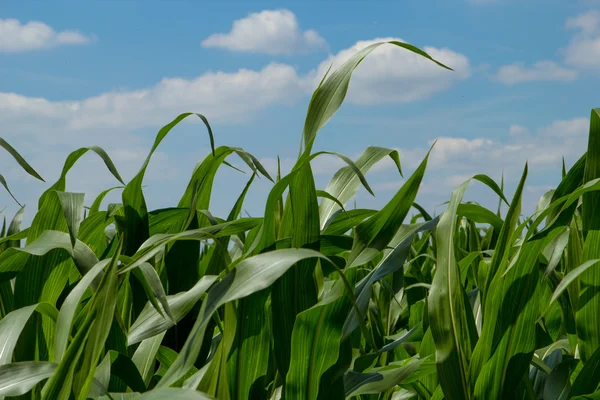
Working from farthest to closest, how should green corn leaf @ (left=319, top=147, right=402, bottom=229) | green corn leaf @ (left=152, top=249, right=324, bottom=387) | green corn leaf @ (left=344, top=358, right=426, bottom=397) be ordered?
green corn leaf @ (left=319, top=147, right=402, bottom=229) < green corn leaf @ (left=344, top=358, right=426, bottom=397) < green corn leaf @ (left=152, top=249, right=324, bottom=387)

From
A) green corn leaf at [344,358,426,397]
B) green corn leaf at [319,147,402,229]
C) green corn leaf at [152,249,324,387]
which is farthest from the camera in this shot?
green corn leaf at [319,147,402,229]

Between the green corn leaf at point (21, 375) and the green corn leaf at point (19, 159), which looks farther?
the green corn leaf at point (19, 159)

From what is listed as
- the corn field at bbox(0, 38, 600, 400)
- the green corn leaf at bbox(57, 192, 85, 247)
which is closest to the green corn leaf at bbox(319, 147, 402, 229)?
the corn field at bbox(0, 38, 600, 400)

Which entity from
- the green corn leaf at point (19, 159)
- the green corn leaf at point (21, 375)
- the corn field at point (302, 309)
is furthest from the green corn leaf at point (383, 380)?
the green corn leaf at point (19, 159)

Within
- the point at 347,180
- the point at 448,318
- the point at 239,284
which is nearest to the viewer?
the point at 239,284

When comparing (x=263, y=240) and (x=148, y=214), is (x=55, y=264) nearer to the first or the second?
(x=148, y=214)

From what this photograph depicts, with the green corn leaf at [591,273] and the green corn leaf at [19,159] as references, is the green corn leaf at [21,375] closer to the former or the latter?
the green corn leaf at [19,159]

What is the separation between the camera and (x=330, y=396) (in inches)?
21.7

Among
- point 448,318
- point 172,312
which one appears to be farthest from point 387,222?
point 172,312

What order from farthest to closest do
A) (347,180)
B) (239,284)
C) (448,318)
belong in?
(347,180) → (448,318) → (239,284)

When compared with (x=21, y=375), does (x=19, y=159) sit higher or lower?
higher

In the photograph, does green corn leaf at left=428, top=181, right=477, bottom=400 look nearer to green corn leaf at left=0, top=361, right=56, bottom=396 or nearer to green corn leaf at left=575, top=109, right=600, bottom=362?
green corn leaf at left=575, top=109, right=600, bottom=362

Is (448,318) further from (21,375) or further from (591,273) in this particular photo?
(21,375)

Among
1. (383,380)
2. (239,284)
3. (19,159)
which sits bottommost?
(383,380)
